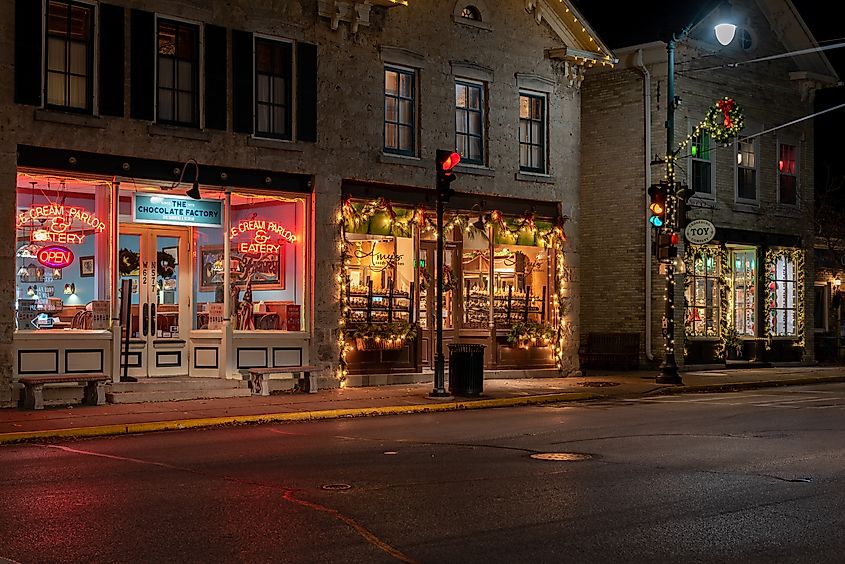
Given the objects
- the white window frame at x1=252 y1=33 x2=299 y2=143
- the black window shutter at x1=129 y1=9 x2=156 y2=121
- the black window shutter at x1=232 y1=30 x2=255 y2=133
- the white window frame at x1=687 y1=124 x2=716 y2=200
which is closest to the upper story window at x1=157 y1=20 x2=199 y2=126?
the black window shutter at x1=129 y1=9 x2=156 y2=121

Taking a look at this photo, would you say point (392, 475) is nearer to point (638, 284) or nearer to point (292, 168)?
point (292, 168)

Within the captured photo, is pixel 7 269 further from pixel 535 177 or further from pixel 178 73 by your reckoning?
pixel 535 177

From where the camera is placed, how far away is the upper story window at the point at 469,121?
24.0 m

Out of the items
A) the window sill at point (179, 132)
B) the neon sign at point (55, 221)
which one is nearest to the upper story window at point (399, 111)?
the window sill at point (179, 132)

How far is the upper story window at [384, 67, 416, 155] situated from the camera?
74.5ft

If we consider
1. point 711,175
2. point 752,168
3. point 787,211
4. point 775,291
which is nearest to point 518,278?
point 711,175

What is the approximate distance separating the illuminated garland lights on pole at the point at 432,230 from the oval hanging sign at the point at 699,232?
9.95ft

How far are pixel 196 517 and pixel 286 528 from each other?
2.87 ft

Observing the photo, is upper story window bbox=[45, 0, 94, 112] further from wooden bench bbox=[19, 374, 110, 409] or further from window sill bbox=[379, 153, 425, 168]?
window sill bbox=[379, 153, 425, 168]

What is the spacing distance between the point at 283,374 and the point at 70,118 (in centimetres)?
624

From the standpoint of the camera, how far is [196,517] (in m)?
8.42

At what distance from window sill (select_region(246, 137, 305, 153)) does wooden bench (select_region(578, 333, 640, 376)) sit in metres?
11.0

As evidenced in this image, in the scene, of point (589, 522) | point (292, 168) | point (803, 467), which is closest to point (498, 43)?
point (292, 168)

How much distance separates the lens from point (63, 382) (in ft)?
57.4
